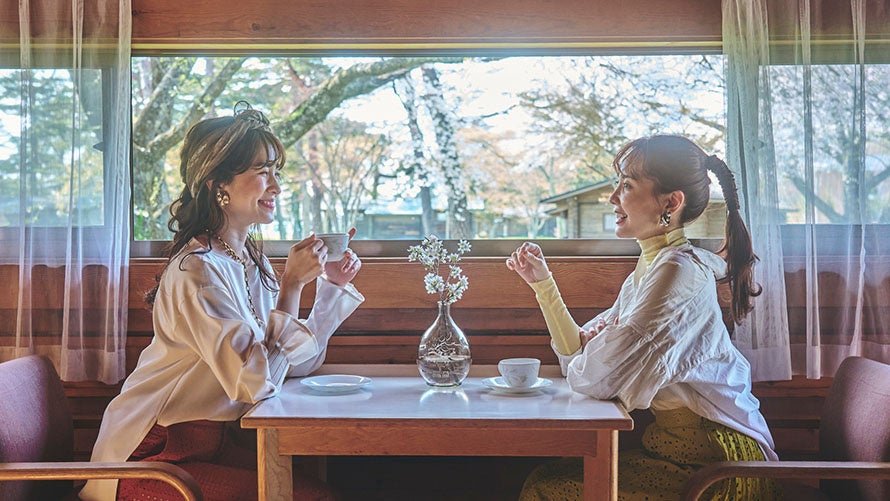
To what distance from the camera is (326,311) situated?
96.7 inches

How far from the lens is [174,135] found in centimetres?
304

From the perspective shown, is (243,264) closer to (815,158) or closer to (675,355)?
(675,355)

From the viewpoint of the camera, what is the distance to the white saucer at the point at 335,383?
7.00 ft

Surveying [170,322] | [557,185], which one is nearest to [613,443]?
[170,322]

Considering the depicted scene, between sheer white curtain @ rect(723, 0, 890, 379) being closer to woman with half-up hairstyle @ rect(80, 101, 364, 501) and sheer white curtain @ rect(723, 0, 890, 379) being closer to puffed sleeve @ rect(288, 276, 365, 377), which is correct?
puffed sleeve @ rect(288, 276, 365, 377)

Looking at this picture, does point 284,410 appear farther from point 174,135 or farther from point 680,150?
point 174,135

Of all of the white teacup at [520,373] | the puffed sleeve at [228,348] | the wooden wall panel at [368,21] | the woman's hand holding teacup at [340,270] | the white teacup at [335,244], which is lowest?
the white teacup at [520,373]

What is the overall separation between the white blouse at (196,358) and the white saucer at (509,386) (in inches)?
18.3

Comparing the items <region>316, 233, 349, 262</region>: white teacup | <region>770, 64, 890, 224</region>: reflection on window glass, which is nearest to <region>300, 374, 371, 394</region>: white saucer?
<region>316, 233, 349, 262</region>: white teacup

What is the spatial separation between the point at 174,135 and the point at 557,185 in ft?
4.53

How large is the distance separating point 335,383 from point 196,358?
0.35 meters

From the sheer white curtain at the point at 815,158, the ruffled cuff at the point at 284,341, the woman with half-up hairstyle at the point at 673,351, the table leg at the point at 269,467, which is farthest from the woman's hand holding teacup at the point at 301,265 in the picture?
the sheer white curtain at the point at 815,158

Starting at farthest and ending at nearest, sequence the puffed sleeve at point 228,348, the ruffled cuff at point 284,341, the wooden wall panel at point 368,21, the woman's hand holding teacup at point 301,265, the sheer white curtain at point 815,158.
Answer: the wooden wall panel at point 368,21 → the sheer white curtain at point 815,158 → the woman's hand holding teacup at point 301,265 → the ruffled cuff at point 284,341 → the puffed sleeve at point 228,348

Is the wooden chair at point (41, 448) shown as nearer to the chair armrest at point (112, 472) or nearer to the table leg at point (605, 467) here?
the chair armrest at point (112, 472)
